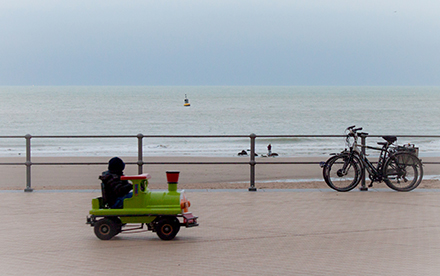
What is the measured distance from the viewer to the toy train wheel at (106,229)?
21.6ft

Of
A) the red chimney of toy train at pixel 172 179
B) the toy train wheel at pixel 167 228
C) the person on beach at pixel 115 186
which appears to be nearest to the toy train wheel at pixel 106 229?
the person on beach at pixel 115 186

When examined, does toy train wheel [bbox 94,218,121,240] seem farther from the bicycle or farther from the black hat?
the bicycle

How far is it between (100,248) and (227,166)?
14.6m

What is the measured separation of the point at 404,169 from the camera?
33.0ft

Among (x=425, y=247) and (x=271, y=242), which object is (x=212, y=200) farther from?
(x=425, y=247)

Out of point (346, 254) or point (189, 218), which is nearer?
point (346, 254)

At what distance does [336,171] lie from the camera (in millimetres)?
10055

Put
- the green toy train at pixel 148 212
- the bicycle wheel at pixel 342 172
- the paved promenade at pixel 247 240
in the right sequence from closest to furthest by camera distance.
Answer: the paved promenade at pixel 247 240 < the green toy train at pixel 148 212 < the bicycle wheel at pixel 342 172

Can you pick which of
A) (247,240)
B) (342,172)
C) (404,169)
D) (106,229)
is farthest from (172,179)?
(404,169)

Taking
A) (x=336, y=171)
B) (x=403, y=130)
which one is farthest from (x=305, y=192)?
(x=403, y=130)

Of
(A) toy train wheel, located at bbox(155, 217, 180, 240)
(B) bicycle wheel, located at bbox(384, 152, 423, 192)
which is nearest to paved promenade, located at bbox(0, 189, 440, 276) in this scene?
(A) toy train wheel, located at bbox(155, 217, 180, 240)

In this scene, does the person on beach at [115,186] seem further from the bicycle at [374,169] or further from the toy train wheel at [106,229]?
the bicycle at [374,169]

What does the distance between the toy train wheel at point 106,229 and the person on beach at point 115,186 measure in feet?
0.70

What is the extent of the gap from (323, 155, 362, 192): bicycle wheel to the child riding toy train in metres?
4.03
